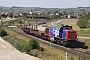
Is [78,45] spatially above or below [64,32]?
below

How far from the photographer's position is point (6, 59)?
28719 millimetres

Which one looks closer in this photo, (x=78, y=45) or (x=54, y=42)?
(x=78, y=45)

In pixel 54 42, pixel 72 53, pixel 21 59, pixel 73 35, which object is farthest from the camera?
pixel 54 42

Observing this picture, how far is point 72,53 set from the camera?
3378 cm

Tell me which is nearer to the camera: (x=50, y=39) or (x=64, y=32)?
(x=64, y=32)

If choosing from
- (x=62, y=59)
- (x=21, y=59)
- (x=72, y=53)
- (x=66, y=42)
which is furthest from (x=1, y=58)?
(x=66, y=42)

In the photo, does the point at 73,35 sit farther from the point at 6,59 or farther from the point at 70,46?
the point at 6,59

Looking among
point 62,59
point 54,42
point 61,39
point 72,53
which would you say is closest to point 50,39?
point 54,42

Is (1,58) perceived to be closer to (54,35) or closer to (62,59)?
(62,59)

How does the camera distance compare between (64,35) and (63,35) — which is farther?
(63,35)

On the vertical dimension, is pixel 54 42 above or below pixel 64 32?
below

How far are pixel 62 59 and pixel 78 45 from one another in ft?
47.6

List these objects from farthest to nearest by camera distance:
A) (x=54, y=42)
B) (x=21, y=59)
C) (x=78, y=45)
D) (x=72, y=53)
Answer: (x=54, y=42)
(x=78, y=45)
(x=72, y=53)
(x=21, y=59)

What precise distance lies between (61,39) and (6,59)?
14.9 meters
